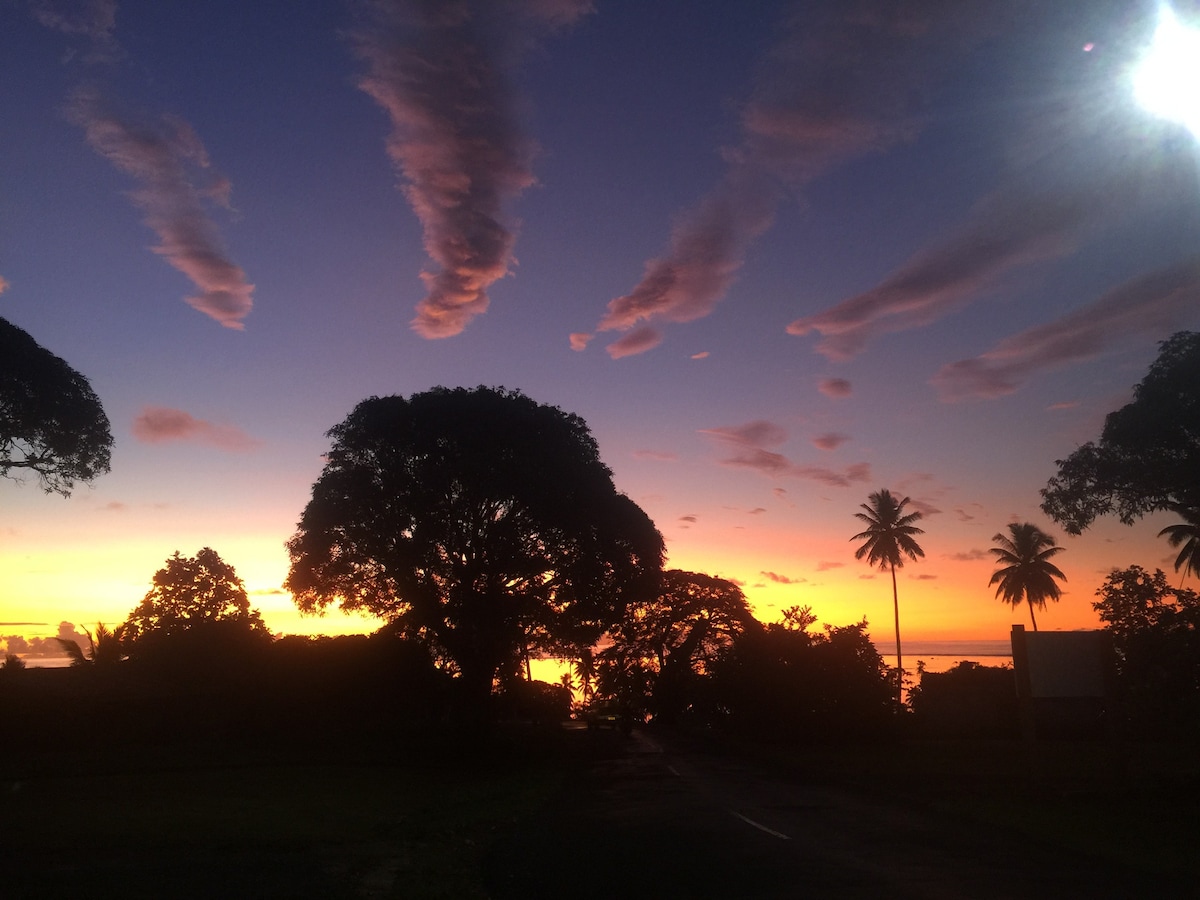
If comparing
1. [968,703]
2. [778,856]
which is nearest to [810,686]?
[968,703]

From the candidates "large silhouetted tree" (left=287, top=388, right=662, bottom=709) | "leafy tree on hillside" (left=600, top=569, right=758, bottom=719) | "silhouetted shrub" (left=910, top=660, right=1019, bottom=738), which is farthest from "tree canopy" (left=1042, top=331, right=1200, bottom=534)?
"leafy tree on hillside" (left=600, top=569, right=758, bottom=719)

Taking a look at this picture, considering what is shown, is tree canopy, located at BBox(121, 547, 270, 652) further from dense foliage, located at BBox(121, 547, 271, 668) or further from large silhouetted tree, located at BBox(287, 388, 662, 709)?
large silhouetted tree, located at BBox(287, 388, 662, 709)

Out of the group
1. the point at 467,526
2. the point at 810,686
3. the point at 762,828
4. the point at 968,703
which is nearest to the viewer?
the point at 762,828

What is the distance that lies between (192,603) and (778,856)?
45.9 metres

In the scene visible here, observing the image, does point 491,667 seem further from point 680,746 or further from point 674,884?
point 674,884

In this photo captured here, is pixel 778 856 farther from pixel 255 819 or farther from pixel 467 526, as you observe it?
pixel 467 526

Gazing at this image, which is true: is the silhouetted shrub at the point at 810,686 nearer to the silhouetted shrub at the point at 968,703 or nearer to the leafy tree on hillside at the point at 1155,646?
the silhouetted shrub at the point at 968,703

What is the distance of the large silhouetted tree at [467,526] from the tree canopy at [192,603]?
1693 centimetres

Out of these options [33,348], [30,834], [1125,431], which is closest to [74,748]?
[33,348]

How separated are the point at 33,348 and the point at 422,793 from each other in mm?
15540

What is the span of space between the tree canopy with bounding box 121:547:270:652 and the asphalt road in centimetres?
3565

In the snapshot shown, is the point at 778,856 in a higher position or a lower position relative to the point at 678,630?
lower

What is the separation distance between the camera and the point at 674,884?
1020 centimetres

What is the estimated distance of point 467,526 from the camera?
34219 millimetres
